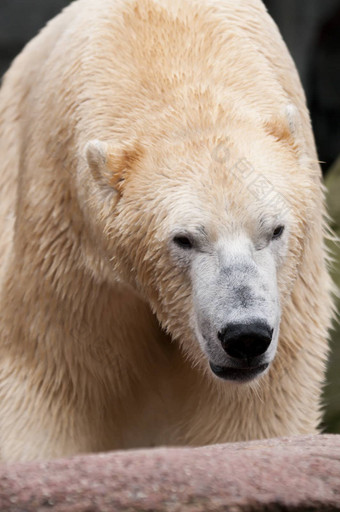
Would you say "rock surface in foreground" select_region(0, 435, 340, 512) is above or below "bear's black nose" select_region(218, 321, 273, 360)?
above

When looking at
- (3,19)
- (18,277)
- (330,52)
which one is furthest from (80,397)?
(330,52)

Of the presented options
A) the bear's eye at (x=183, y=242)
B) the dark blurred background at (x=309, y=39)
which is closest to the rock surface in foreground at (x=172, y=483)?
the bear's eye at (x=183, y=242)

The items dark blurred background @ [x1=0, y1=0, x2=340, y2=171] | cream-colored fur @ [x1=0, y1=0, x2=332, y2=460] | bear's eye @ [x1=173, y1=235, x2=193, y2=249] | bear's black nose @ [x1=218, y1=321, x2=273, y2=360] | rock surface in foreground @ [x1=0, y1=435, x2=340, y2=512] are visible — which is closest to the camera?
rock surface in foreground @ [x1=0, y1=435, x2=340, y2=512]

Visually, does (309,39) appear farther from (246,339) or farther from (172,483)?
(172,483)

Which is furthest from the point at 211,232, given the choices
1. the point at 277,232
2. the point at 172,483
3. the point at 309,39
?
the point at 309,39

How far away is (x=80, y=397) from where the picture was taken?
3418mm

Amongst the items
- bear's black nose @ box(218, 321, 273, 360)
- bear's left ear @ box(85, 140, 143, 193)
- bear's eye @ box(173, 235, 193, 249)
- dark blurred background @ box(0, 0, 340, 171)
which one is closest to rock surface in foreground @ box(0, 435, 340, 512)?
bear's black nose @ box(218, 321, 273, 360)

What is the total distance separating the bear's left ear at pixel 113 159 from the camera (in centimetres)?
287

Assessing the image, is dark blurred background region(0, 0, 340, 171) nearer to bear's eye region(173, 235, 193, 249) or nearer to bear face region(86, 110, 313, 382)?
bear face region(86, 110, 313, 382)

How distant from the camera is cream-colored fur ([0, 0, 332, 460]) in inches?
112

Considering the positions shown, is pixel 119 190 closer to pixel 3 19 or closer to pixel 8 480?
pixel 8 480

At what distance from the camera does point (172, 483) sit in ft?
6.39

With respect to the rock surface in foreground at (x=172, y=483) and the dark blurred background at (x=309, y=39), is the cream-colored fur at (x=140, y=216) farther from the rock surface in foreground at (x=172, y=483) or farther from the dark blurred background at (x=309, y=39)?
the dark blurred background at (x=309, y=39)

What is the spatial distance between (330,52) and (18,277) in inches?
222
